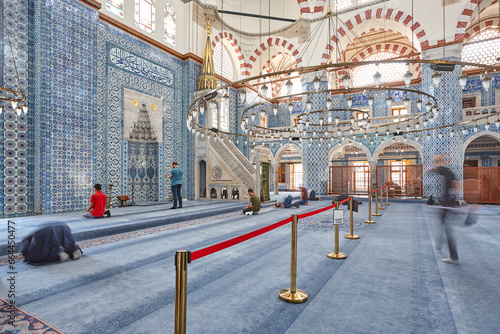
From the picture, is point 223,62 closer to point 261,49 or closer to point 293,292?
point 261,49

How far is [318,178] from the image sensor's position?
11.4 metres

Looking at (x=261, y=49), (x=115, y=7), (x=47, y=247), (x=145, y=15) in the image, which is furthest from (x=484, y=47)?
(x=47, y=247)

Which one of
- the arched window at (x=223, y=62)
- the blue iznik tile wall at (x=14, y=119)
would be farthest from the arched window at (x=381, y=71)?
the blue iznik tile wall at (x=14, y=119)

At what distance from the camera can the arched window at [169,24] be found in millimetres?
9180

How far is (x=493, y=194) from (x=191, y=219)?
10.4m

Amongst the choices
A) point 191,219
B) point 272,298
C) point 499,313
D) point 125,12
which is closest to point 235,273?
point 272,298

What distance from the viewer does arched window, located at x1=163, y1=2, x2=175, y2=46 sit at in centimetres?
918

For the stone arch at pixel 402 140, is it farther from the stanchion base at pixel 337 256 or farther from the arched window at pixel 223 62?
the stanchion base at pixel 337 256

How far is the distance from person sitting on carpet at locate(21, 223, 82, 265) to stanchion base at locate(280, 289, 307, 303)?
2425 millimetres

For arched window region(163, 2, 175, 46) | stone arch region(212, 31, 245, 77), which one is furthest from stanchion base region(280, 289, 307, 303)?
stone arch region(212, 31, 245, 77)

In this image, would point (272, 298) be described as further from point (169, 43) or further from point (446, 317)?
point (169, 43)

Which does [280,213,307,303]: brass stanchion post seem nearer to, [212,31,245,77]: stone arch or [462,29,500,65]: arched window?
[212,31,245,77]: stone arch

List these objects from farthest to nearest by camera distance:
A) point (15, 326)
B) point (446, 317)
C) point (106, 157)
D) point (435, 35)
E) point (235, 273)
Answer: point (435, 35), point (106, 157), point (235, 273), point (446, 317), point (15, 326)

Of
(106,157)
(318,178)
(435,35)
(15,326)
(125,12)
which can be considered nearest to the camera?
(15,326)
